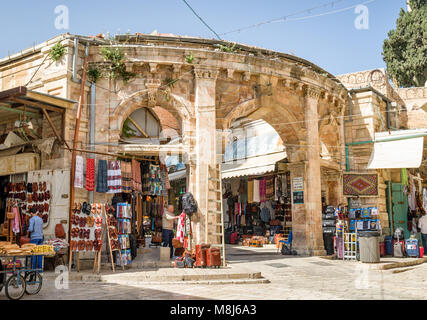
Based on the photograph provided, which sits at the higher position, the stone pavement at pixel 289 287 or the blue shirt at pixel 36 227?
the blue shirt at pixel 36 227

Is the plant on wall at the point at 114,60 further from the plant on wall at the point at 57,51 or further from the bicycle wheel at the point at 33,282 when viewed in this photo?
the bicycle wheel at the point at 33,282

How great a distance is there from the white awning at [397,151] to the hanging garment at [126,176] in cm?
977

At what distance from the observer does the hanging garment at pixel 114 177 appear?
1240 cm

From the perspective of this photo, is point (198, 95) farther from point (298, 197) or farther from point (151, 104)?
point (298, 197)

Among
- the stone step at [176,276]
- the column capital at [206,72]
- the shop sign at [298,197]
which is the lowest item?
the stone step at [176,276]

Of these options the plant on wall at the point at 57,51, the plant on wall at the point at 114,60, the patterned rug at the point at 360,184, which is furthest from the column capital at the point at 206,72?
the patterned rug at the point at 360,184

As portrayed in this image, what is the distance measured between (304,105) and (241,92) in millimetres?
2965

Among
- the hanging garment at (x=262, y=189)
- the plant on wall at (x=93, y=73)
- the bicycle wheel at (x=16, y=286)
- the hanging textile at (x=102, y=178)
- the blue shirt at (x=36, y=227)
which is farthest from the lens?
the hanging garment at (x=262, y=189)

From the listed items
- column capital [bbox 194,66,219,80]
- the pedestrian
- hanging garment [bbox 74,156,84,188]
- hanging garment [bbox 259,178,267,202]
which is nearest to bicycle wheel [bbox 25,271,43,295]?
hanging garment [bbox 74,156,84,188]

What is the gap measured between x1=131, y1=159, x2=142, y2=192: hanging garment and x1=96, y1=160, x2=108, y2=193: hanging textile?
3.27 ft

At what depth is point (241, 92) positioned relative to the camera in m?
14.7

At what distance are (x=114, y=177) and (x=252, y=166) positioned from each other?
318 inches

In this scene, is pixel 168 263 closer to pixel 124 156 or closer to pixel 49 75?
pixel 124 156

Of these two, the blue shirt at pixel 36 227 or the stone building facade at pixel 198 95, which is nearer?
the blue shirt at pixel 36 227
